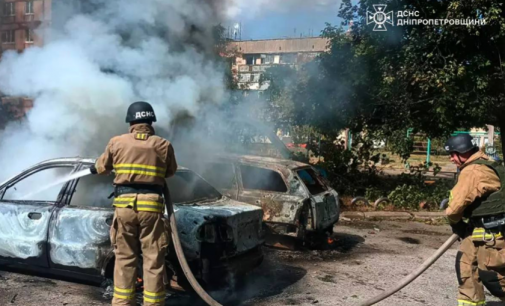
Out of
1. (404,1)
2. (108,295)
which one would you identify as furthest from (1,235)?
(404,1)

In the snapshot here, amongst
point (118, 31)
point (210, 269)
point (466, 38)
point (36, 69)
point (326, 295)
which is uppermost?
point (466, 38)

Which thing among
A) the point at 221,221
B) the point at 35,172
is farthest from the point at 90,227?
the point at 221,221

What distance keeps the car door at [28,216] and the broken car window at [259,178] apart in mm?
2745

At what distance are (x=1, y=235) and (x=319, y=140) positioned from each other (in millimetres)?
9860

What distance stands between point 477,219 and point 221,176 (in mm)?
3991

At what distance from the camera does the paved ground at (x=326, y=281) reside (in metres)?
4.90

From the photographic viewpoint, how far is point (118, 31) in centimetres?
683

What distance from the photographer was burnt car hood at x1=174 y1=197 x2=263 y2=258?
4457 mm

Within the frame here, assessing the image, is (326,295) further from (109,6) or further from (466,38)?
(466,38)

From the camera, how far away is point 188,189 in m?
5.32

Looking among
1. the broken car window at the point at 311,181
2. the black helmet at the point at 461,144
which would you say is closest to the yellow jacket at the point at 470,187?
the black helmet at the point at 461,144

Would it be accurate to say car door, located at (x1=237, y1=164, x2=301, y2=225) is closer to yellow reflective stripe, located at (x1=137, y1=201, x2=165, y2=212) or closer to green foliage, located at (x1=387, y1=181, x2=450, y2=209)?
yellow reflective stripe, located at (x1=137, y1=201, x2=165, y2=212)

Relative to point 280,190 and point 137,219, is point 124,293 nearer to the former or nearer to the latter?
point 137,219

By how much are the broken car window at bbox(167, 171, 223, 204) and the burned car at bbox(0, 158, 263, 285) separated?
0.04ft
